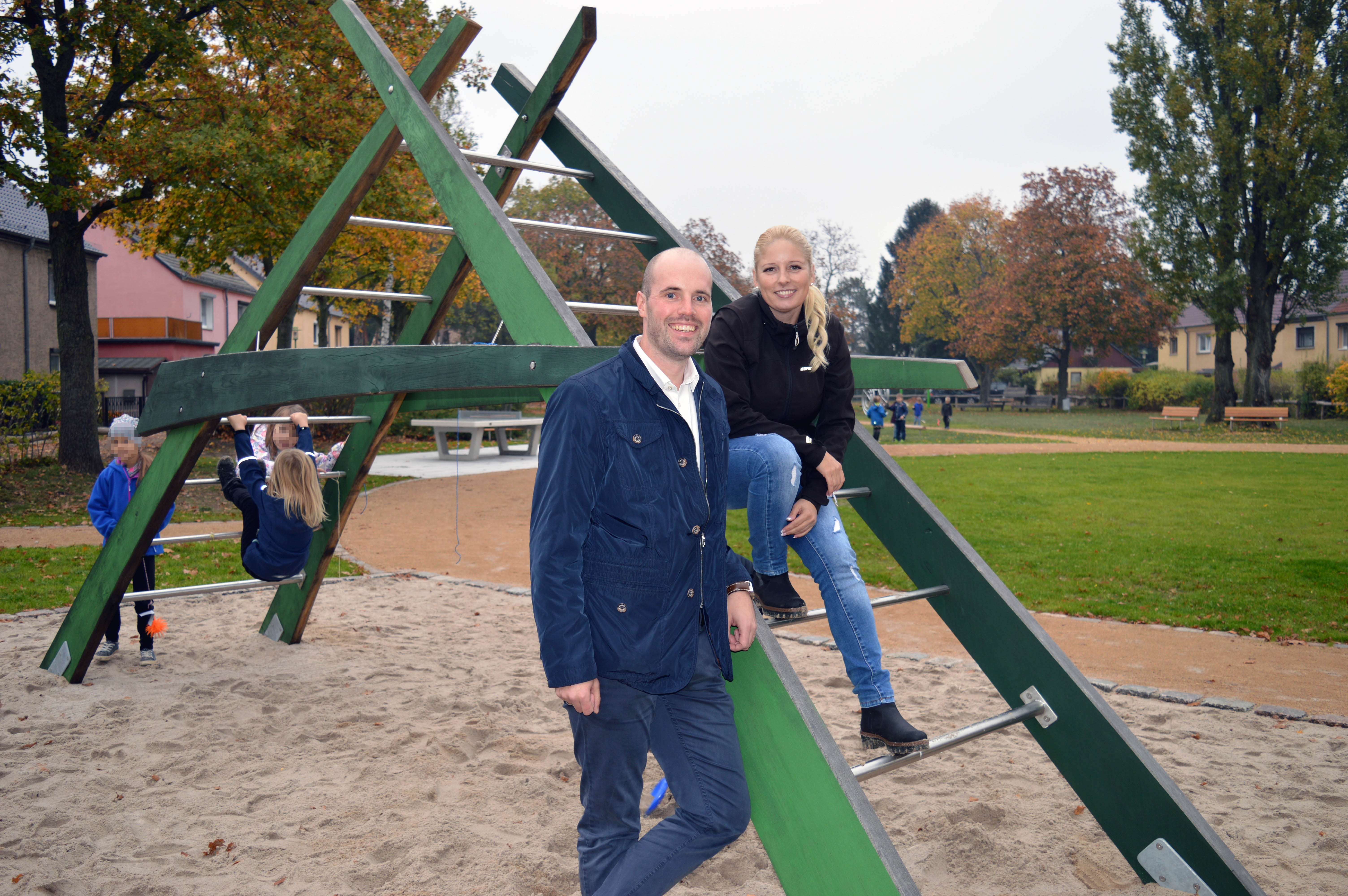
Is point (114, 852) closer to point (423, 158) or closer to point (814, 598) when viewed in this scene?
point (423, 158)

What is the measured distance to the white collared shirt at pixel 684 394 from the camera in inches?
81.4

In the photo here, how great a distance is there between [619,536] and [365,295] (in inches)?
102

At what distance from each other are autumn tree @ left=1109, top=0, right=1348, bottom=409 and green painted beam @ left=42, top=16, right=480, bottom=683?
101ft

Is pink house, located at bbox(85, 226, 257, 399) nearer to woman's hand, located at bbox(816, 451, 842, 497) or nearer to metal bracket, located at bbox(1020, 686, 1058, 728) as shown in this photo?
woman's hand, located at bbox(816, 451, 842, 497)

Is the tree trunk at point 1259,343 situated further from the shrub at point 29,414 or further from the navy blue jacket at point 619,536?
the navy blue jacket at point 619,536

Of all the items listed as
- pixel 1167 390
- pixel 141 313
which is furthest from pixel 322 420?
pixel 1167 390

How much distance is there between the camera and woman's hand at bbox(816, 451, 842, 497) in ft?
9.16

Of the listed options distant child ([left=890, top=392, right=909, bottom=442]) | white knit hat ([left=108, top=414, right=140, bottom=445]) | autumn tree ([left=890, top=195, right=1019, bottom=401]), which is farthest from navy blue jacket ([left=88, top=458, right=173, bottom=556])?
autumn tree ([left=890, top=195, right=1019, bottom=401])

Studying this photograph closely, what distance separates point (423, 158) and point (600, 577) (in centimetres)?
198

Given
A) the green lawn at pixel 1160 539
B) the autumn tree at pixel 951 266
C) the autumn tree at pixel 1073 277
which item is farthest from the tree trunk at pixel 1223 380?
the autumn tree at pixel 951 266

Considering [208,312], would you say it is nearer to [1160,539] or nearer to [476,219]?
[1160,539]

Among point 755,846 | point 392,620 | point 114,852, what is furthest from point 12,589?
point 755,846

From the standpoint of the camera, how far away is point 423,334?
4.98m

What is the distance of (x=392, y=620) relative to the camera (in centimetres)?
650
